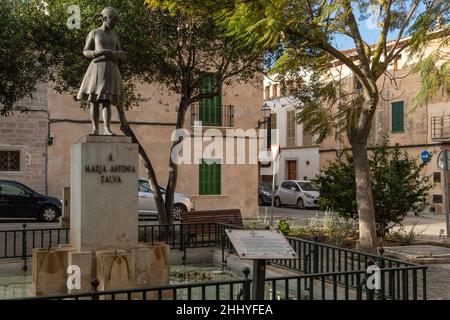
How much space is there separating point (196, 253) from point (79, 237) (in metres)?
3.96

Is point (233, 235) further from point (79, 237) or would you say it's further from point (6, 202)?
point (6, 202)

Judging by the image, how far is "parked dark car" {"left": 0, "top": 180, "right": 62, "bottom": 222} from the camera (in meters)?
18.4

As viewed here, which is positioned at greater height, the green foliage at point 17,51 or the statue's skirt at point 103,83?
the green foliage at point 17,51

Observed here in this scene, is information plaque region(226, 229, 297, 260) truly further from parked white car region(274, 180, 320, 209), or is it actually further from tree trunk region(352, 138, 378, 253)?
parked white car region(274, 180, 320, 209)

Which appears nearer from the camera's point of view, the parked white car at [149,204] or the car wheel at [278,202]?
the parked white car at [149,204]

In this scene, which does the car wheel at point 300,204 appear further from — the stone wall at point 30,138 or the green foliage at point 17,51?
the green foliage at point 17,51

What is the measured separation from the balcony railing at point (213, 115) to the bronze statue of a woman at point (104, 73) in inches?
583

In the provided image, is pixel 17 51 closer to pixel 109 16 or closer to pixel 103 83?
pixel 109 16

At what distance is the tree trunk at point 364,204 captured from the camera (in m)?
11.1

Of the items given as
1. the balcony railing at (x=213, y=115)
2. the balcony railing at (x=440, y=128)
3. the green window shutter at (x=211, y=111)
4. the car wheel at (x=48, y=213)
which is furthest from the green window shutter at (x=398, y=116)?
the car wheel at (x=48, y=213)

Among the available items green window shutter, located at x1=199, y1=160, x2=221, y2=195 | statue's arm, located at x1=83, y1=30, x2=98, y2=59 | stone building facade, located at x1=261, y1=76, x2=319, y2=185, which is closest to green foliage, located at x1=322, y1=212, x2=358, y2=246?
statue's arm, located at x1=83, y1=30, x2=98, y2=59

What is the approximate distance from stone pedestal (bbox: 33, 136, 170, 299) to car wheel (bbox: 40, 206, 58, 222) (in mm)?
11325

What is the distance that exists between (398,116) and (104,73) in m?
24.4
